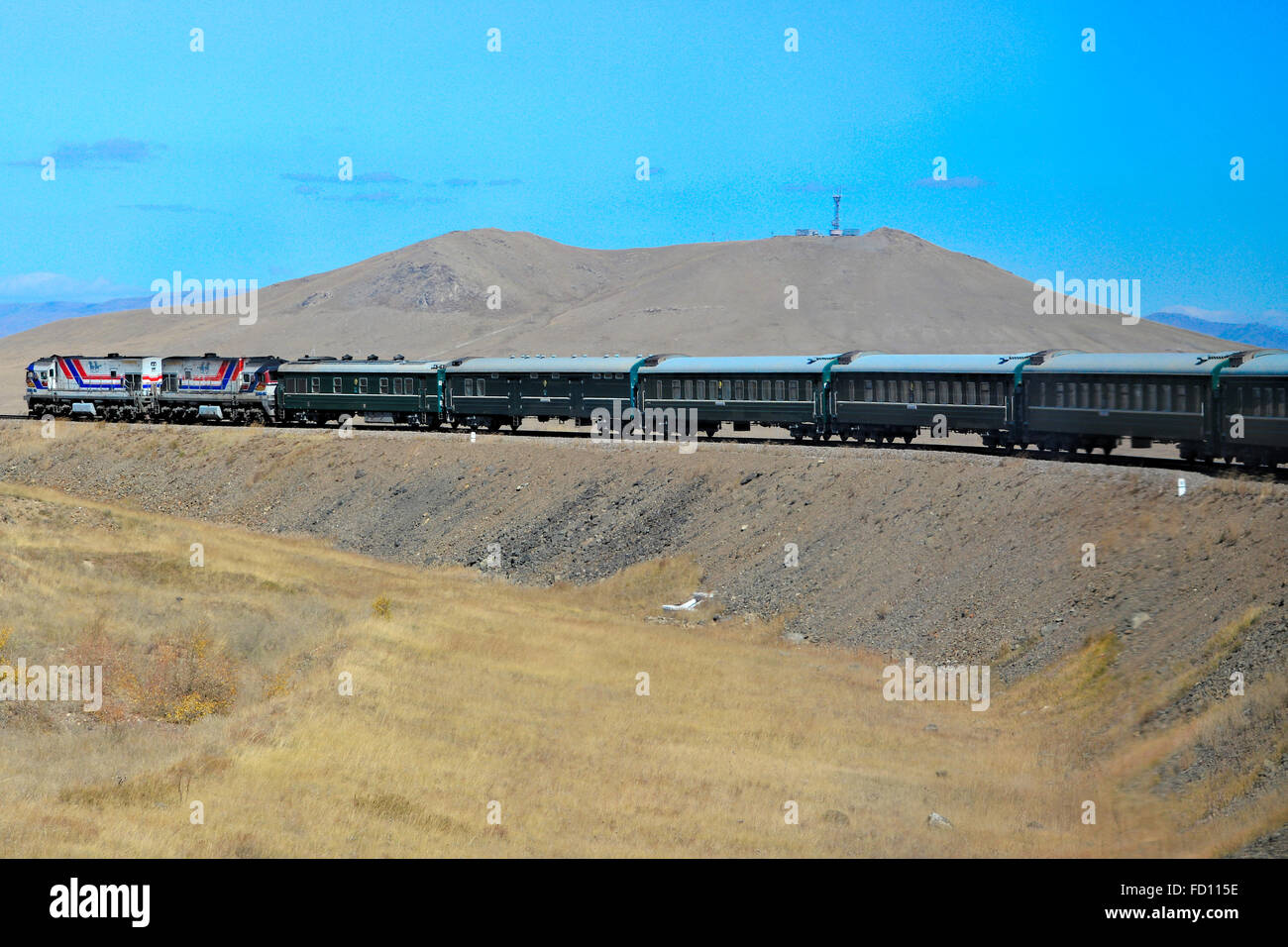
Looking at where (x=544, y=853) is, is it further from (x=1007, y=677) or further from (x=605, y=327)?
(x=605, y=327)

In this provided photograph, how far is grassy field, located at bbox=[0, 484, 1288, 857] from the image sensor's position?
18328 millimetres

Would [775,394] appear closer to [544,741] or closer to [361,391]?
[361,391]

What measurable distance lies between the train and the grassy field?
458 inches

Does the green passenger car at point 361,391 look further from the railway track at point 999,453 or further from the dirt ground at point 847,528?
the dirt ground at point 847,528

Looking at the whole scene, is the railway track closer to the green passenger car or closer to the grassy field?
the green passenger car

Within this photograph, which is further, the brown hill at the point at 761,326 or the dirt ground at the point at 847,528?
the brown hill at the point at 761,326

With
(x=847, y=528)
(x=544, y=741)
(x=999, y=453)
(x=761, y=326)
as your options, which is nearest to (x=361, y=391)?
(x=847, y=528)

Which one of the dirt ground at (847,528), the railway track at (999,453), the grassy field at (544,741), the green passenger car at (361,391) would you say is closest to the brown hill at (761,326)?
the green passenger car at (361,391)

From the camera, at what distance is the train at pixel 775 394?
36875mm

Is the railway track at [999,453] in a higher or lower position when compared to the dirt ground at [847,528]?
higher

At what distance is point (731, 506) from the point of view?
149ft

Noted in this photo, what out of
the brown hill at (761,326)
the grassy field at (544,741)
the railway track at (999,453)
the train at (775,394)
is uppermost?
the brown hill at (761,326)

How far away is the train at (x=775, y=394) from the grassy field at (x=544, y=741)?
38.2ft
